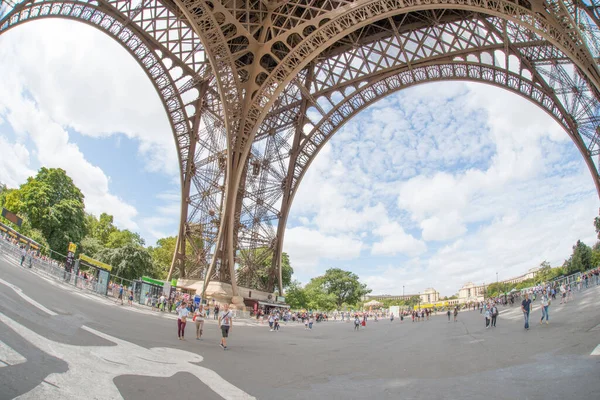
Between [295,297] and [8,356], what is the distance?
200 feet

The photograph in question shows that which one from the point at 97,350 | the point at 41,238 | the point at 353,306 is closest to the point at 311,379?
the point at 97,350

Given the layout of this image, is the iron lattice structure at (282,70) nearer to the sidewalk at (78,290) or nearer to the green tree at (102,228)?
the sidewalk at (78,290)

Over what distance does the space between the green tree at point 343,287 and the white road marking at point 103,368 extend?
2563 inches

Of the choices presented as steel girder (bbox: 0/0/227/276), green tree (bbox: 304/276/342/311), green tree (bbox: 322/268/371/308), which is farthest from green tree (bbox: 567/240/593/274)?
steel girder (bbox: 0/0/227/276)

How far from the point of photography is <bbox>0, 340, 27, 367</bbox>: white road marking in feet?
14.1

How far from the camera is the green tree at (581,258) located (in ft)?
203

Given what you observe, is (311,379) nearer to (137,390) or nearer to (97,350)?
(137,390)

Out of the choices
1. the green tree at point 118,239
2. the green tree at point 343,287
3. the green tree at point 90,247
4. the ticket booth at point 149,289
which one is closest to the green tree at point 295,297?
the green tree at point 343,287

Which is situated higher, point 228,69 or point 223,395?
point 228,69

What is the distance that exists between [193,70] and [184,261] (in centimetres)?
1418

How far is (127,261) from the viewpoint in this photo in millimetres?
38750

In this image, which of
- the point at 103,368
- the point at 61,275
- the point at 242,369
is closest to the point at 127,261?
the point at 61,275

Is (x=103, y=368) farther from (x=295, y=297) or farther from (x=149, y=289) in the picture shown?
(x=295, y=297)

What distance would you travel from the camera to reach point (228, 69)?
2103 cm
